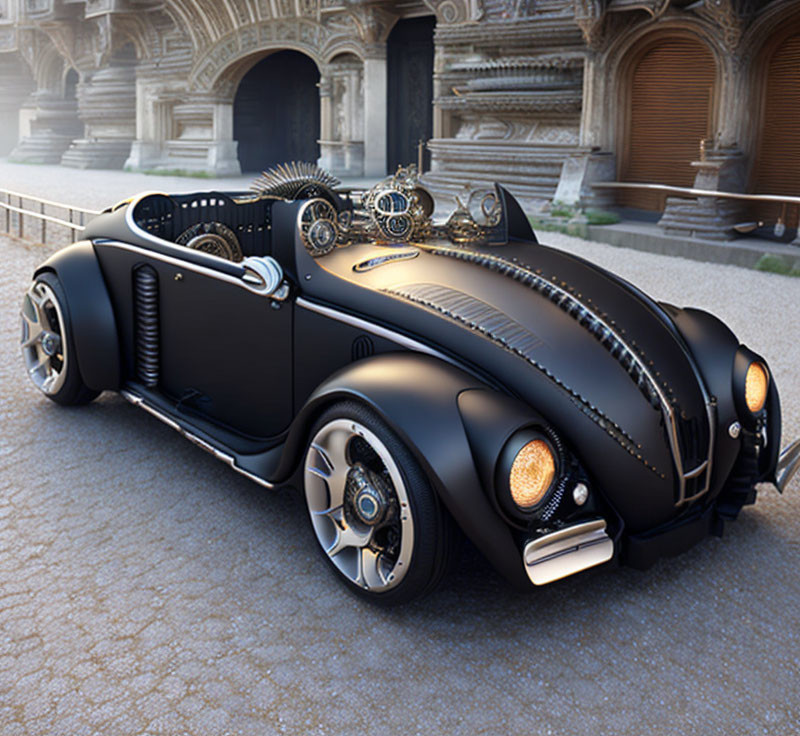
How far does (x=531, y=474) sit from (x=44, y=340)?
2.86 metres

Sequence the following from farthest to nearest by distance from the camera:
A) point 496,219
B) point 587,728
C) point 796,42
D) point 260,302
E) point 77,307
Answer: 1. point 796,42
2. point 77,307
3. point 496,219
4. point 260,302
5. point 587,728

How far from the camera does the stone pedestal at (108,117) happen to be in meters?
24.6

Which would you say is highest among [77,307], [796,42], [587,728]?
[796,42]

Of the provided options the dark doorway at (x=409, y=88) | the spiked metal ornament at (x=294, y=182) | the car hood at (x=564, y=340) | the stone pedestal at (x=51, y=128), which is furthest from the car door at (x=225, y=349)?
the stone pedestal at (x=51, y=128)

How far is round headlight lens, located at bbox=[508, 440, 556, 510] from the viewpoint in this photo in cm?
244

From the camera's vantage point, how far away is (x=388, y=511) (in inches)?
104

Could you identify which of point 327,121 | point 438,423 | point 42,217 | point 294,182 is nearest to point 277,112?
point 327,121

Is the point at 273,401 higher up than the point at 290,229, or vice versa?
the point at 290,229

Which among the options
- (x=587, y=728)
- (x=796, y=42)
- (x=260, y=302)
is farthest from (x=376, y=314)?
(x=796, y=42)

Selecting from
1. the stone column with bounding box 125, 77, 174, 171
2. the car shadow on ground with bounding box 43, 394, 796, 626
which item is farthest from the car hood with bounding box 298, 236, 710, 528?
the stone column with bounding box 125, 77, 174, 171

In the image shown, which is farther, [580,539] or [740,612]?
[740,612]

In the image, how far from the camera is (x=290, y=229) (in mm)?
3287

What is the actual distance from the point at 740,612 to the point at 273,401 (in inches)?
68.7

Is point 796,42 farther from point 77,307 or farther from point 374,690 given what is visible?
point 374,690
